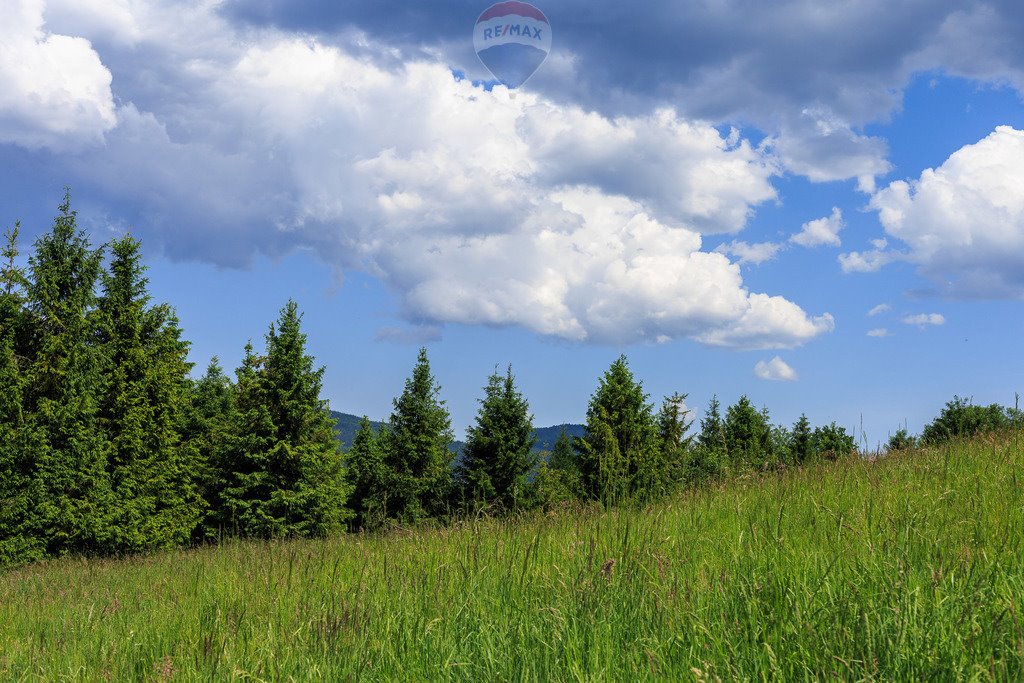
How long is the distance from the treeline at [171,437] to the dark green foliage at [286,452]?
0.08 meters

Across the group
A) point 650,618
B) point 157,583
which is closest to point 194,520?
point 157,583

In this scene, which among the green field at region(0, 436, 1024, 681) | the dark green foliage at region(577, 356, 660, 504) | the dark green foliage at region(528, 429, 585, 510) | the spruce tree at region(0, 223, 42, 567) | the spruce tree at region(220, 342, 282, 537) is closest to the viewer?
the green field at region(0, 436, 1024, 681)

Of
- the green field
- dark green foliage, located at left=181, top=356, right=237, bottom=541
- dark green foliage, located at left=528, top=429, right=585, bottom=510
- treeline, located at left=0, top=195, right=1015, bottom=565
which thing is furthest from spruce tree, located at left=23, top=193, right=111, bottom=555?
the green field

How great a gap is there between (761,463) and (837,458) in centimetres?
176

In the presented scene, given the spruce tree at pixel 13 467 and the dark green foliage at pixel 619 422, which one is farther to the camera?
the dark green foliage at pixel 619 422

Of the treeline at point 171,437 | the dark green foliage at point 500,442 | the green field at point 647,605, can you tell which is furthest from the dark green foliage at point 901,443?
the dark green foliage at point 500,442

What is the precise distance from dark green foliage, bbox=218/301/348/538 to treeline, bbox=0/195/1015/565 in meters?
0.08

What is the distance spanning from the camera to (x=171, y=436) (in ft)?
90.4

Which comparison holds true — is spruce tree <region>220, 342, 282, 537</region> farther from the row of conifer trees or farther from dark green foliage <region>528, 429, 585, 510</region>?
dark green foliage <region>528, 429, 585, 510</region>

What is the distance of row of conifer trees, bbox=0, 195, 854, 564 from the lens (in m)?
21.8

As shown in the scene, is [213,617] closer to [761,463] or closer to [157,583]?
[157,583]

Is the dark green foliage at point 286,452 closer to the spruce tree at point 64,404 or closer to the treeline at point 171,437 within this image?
the treeline at point 171,437

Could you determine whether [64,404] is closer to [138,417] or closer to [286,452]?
[138,417]

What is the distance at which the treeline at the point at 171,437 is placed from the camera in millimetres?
21812
